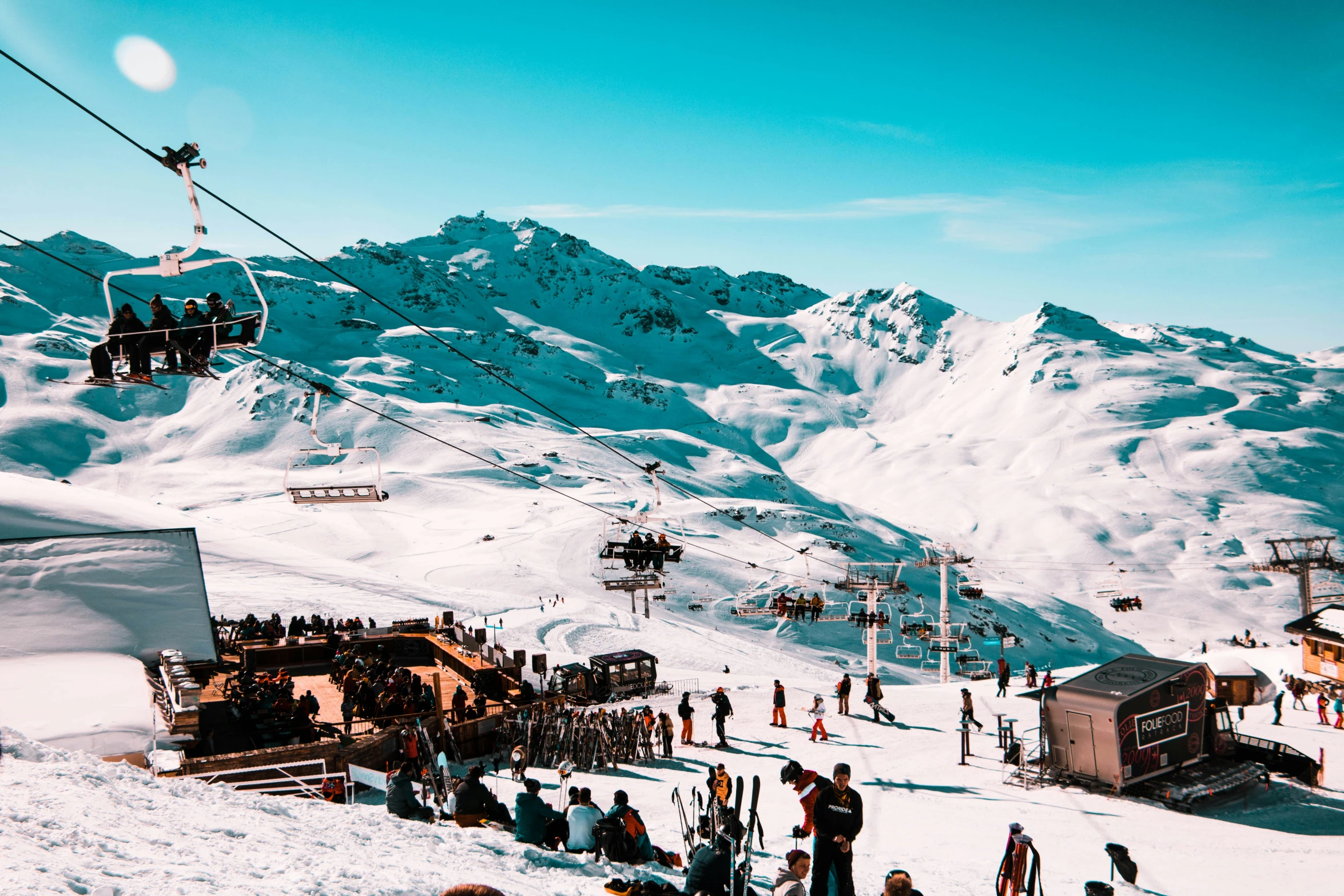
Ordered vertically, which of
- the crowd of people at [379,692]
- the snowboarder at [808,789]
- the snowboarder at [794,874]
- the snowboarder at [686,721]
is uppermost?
the snowboarder at [808,789]

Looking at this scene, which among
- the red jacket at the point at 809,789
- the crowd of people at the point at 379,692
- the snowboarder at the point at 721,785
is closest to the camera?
the red jacket at the point at 809,789

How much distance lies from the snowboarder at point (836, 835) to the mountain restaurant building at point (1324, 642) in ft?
93.5

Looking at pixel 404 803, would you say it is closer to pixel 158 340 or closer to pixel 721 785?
pixel 721 785

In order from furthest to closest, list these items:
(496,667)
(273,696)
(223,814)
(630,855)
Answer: (496,667)
(273,696)
(630,855)
(223,814)

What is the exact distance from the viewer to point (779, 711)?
2148 cm

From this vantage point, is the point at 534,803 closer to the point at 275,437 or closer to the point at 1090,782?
the point at 1090,782

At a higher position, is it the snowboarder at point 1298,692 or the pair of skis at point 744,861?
the pair of skis at point 744,861

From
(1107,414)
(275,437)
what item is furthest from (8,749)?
(1107,414)

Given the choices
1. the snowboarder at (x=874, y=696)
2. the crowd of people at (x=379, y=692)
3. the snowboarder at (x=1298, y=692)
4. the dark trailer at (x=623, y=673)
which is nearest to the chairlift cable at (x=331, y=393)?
the dark trailer at (x=623, y=673)

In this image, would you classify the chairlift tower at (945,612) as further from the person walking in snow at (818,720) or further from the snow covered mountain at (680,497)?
the person walking in snow at (818,720)

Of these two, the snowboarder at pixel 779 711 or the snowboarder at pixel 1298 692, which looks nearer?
the snowboarder at pixel 779 711

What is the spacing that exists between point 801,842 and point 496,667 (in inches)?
502

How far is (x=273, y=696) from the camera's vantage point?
755 inches

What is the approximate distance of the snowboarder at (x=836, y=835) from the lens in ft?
25.4
